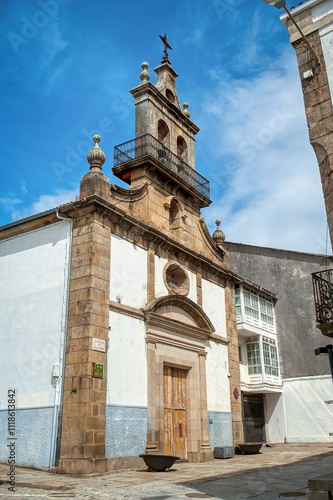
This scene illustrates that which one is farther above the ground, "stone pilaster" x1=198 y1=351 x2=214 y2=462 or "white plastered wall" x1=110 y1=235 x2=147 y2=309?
"white plastered wall" x1=110 y1=235 x2=147 y2=309

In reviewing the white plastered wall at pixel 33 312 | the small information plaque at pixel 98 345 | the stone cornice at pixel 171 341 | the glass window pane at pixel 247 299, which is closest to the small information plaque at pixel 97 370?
the small information plaque at pixel 98 345

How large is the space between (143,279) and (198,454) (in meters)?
5.91

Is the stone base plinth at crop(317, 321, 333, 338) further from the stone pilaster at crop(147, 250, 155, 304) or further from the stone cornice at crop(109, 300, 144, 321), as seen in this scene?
the stone pilaster at crop(147, 250, 155, 304)

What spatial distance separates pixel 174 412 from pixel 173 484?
594cm

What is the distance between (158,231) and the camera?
15789mm

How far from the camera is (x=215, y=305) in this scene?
62.1 ft

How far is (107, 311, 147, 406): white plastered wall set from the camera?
12781mm

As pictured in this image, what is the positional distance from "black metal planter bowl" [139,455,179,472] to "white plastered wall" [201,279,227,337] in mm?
7068

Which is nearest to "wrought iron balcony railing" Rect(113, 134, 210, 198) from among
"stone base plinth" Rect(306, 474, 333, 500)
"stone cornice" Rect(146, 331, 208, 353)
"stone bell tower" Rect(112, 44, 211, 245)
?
"stone bell tower" Rect(112, 44, 211, 245)

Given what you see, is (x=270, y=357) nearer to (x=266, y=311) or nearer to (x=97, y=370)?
(x=266, y=311)

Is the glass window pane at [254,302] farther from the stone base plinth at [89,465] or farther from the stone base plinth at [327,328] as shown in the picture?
the stone base plinth at [327,328]

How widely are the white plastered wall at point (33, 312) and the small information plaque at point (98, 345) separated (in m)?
0.92

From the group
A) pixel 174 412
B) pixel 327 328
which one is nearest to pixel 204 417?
pixel 174 412

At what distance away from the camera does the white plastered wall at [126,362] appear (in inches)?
503
